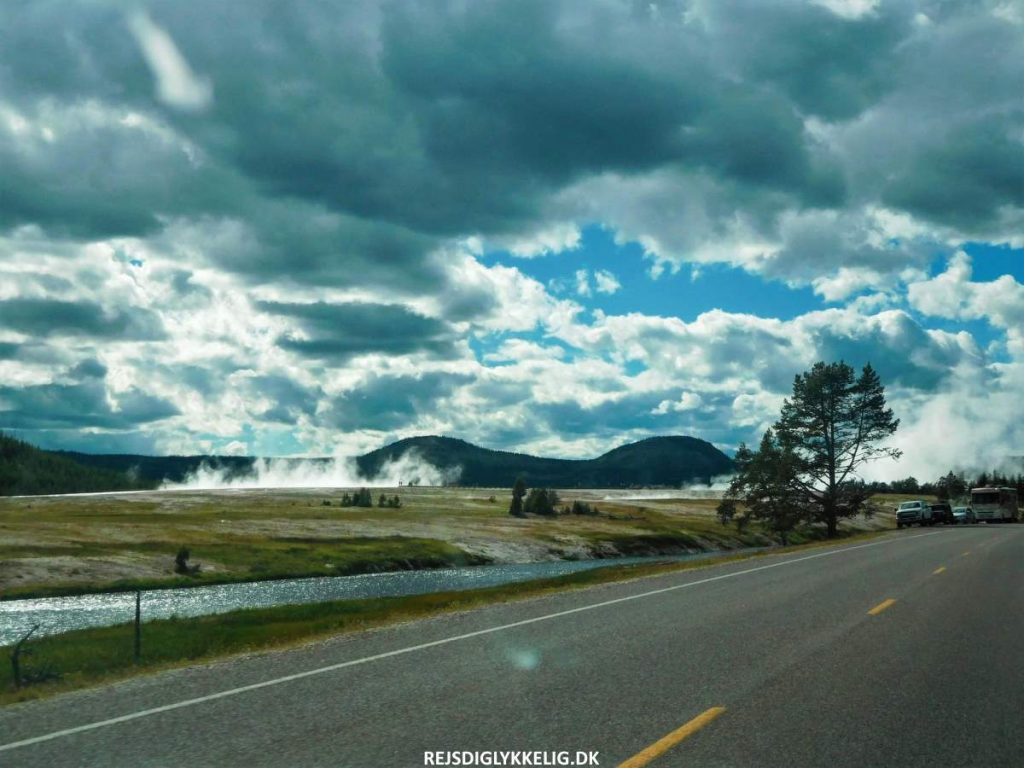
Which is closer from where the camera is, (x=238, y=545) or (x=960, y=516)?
(x=238, y=545)

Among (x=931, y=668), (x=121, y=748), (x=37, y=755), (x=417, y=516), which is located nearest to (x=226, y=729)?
(x=121, y=748)

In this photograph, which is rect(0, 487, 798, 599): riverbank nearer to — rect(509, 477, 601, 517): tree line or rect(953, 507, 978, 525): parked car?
rect(509, 477, 601, 517): tree line

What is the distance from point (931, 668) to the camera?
39.1ft

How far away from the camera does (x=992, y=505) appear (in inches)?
3755

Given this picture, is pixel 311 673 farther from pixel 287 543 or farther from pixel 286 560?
pixel 287 543

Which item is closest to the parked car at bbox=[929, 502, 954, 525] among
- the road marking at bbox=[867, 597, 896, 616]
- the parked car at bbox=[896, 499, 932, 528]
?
the parked car at bbox=[896, 499, 932, 528]

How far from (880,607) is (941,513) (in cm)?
7800

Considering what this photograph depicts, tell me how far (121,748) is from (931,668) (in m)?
9.83

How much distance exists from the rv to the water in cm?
5477

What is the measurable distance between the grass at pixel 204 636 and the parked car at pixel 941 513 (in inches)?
2404

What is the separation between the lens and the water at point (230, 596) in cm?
3731

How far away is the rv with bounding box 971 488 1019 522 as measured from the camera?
9469 centimetres

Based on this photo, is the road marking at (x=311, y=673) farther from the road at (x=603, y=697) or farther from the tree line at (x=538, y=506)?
the tree line at (x=538, y=506)

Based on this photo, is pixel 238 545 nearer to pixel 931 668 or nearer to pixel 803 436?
pixel 803 436
